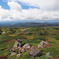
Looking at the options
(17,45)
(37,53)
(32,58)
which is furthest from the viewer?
(17,45)

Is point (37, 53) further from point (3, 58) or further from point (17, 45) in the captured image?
point (17, 45)

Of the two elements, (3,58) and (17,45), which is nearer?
(3,58)

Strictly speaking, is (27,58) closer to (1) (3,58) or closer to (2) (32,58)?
(2) (32,58)

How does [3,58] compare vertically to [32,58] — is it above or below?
below

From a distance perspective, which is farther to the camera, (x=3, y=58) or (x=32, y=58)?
(x=3, y=58)

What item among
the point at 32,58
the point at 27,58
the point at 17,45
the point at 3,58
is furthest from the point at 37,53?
the point at 17,45

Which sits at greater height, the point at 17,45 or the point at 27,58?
the point at 27,58

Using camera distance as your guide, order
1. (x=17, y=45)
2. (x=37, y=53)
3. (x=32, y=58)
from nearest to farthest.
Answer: (x=32, y=58), (x=37, y=53), (x=17, y=45)

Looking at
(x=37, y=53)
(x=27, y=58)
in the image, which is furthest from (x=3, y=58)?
(x=37, y=53)

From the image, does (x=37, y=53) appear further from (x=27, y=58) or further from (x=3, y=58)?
(x=3, y=58)
